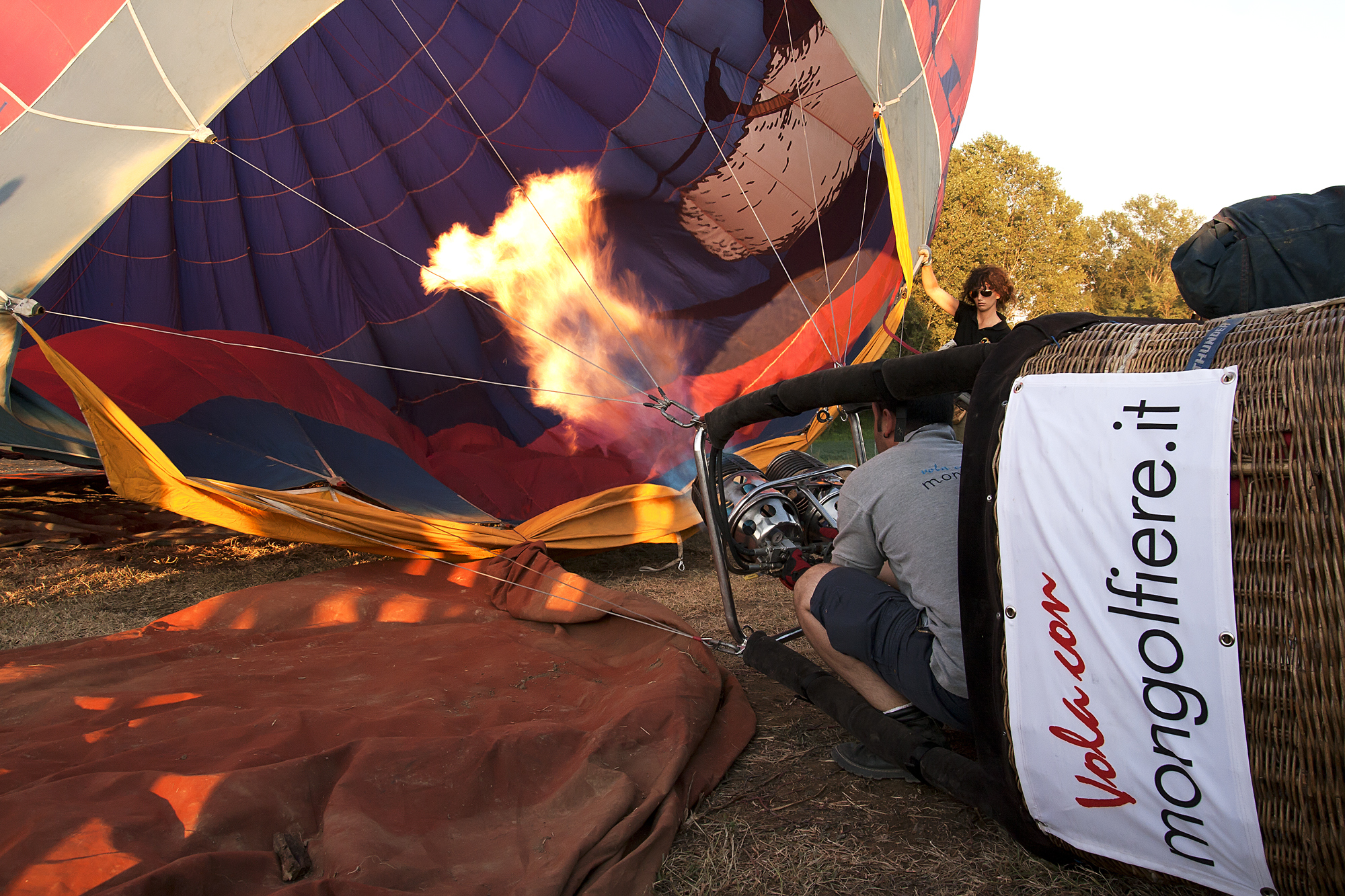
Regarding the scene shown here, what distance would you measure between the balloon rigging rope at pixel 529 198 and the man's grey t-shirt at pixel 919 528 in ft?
8.51

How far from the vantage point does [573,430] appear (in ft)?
14.9

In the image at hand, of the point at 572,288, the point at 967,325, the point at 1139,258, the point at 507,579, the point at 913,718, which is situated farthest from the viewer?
the point at 1139,258

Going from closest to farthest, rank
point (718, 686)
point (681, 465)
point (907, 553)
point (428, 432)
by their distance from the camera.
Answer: point (907, 553) → point (718, 686) → point (681, 465) → point (428, 432)

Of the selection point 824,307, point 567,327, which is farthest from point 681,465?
point 824,307

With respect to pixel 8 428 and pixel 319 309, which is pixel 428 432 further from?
pixel 8 428

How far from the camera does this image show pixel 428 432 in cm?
476

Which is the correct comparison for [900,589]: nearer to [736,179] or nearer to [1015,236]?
[736,179]

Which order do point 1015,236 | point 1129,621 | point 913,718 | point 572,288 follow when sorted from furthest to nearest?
1. point 1015,236
2. point 572,288
3. point 913,718
4. point 1129,621

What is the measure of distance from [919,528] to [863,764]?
576mm

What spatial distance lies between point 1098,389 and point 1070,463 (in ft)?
0.36

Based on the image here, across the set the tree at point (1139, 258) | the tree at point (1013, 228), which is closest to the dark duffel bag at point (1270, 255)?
the tree at point (1013, 228)

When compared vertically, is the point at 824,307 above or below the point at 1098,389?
above

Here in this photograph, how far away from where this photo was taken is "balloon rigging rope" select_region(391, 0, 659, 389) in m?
4.29

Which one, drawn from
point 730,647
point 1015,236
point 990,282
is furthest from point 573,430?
point 1015,236
